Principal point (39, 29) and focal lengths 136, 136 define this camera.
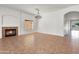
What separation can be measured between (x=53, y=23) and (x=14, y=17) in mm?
531

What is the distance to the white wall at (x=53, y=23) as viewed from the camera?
6.06 ft

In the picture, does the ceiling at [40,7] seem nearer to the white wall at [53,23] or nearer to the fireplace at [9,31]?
the white wall at [53,23]

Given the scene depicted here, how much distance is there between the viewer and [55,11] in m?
1.83

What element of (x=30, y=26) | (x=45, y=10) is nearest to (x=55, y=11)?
(x=45, y=10)

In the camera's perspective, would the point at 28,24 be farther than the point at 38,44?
Yes

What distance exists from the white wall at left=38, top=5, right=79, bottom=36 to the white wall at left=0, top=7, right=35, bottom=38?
22cm

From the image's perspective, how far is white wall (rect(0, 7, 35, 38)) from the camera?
1.75 metres

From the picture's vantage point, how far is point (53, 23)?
1.86 meters

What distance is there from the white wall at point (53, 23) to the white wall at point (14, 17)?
223 mm

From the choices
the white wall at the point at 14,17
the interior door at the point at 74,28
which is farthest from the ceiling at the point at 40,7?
the interior door at the point at 74,28

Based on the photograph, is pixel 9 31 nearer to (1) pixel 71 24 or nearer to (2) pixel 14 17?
(2) pixel 14 17

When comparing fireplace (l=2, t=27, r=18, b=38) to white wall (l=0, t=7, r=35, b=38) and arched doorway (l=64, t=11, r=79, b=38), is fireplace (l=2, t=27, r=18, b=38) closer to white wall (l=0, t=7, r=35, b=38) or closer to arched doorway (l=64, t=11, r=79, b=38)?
white wall (l=0, t=7, r=35, b=38)

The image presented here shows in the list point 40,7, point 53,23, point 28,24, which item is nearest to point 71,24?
point 53,23

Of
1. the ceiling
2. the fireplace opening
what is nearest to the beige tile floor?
the fireplace opening
